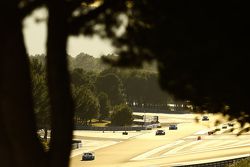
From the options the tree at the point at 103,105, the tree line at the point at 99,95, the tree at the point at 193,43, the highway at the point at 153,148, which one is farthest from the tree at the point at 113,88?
the tree at the point at 193,43

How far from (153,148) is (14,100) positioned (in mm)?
63861

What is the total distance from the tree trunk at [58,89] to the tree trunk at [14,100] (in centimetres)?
31

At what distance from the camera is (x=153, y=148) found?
70188mm

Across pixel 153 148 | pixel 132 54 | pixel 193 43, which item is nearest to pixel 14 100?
pixel 132 54

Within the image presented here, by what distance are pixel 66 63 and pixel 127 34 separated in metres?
1.15

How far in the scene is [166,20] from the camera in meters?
7.32

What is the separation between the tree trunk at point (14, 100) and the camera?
23.5 feet

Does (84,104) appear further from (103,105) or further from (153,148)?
(153,148)

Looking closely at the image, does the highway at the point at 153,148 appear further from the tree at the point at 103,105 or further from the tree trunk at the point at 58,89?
the tree trunk at the point at 58,89

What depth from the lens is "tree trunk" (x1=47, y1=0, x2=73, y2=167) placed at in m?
7.41

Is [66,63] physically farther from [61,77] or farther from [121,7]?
[121,7]

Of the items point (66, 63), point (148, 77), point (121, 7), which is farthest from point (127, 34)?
point (148, 77)

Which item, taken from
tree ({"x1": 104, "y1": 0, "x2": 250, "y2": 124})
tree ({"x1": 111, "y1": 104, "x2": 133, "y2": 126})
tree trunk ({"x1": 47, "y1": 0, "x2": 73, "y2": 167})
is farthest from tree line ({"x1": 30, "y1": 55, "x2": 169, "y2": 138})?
tree trunk ({"x1": 47, "y1": 0, "x2": 73, "y2": 167})

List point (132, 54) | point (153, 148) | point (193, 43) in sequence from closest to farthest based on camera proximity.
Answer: point (193, 43) → point (132, 54) → point (153, 148)
